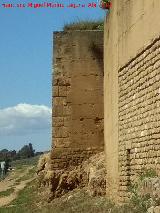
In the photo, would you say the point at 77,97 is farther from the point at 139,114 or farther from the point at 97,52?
the point at 139,114

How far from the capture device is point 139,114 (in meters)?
11.7

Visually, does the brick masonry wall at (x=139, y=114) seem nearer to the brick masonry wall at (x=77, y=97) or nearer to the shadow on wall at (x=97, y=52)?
the brick masonry wall at (x=77, y=97)

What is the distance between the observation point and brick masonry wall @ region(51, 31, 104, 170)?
680 inches

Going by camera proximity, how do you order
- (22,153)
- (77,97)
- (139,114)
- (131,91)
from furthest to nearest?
(22,153) → (77,97) → (131,91) → (139,114)

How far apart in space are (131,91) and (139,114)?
33.1 inches

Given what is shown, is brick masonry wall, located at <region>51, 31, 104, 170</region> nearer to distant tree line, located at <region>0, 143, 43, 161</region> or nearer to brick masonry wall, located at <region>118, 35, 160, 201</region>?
brick masonry wall, located at <region>118, 35, 160, 201</region>

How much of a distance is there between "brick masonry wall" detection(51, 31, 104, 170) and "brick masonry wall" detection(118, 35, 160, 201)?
12.4 ft

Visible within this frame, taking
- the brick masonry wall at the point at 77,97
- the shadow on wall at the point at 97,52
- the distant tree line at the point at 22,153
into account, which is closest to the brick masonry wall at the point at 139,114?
the brick masonry wall at the point at 77,97

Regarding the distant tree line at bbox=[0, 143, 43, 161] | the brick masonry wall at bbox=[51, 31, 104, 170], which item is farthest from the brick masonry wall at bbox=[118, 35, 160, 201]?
the distant tree line at bbox=[0, 143, 43, 161]

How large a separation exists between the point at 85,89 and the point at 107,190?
11.6 feet

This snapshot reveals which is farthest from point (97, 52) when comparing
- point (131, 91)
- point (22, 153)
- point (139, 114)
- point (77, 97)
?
point (22, 153)

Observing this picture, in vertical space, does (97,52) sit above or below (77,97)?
above

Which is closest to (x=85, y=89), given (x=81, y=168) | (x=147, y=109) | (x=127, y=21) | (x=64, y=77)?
(x=64, y=77)

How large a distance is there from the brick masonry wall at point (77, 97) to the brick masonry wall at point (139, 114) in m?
3.79
